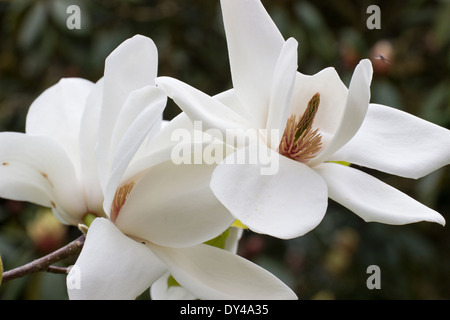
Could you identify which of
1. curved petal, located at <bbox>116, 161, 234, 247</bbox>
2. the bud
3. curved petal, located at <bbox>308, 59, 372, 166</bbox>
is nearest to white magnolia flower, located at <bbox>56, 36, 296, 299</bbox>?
curved petal, located at <bbox>116, 161, 234, 247</bbox>

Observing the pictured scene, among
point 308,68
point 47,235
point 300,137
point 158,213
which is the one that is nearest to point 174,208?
point 158,213

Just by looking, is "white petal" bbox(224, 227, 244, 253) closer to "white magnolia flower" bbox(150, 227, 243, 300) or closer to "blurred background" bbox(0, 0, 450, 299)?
"white magnolia flower" bbox(150, 227, 243, 300)

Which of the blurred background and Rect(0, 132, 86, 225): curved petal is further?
the blurred background

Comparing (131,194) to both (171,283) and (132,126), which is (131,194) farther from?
(171,283)

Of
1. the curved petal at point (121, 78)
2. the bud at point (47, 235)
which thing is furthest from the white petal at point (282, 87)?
the bud at point (47, 235)

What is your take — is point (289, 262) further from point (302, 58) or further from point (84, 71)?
point (84, 71)
